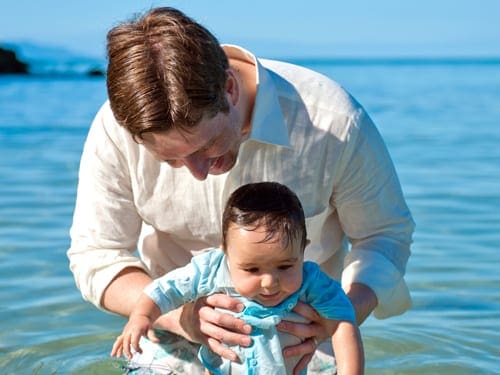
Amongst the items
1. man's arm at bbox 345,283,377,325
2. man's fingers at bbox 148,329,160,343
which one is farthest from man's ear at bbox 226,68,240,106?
man's fingers at bbox 148,329,160,343

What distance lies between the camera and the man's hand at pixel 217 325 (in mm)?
3186

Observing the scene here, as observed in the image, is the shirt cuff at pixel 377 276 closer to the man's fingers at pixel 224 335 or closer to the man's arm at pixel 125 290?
the man's fingers at pixel 224 335

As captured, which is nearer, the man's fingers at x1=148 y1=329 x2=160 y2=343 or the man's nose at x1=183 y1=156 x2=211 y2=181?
the man's nose at x1=183 y1=156 x2=211 y2=181

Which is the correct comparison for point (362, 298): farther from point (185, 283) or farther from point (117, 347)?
point (117, 347)

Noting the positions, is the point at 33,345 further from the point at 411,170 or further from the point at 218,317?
the point at 411,170

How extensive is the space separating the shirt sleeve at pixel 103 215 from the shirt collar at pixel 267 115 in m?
0.49

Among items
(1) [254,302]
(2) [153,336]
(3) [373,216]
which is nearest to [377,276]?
(3) [373,216]

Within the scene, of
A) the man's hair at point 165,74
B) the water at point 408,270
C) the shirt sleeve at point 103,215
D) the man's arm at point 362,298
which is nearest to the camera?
the man's hair at point 165,74

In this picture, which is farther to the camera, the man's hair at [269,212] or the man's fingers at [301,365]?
the man's fingers at [301,365]

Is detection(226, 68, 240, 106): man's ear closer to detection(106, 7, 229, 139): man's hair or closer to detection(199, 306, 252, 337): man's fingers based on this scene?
detection(106, 7, 229, 139): man's hair

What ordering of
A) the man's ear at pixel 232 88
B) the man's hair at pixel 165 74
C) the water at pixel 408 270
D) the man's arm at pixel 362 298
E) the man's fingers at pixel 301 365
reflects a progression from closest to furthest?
1. the man's hair at pixel 165 74
2. the man's ear at pixel 232 88
3. the man's fingers at pixel 301 365
4. the man's arm at pixel 362 298
5. the water at pixel 408 270

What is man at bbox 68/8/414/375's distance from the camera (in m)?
3.21

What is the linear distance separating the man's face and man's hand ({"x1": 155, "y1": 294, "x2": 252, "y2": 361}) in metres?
0.38

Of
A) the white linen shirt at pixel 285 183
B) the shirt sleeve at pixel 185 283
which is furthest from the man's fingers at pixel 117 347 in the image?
the white linen shirt at pixel 285 183
